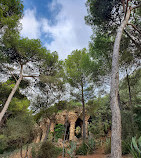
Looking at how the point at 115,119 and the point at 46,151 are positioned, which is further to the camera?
the point at 46,151

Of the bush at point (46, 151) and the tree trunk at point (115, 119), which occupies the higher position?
the tree trunk at point (115, 119)

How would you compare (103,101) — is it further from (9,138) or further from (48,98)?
(9,138)

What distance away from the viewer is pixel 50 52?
415 inches

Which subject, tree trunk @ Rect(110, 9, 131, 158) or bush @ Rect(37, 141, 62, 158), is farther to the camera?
bush @ Rect(37, 141, 62, 158)

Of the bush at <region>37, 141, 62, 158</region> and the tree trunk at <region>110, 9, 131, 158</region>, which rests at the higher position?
the tree trunk at <region>110, 9, 131, 158</region>

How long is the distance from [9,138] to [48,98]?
4.52 meters

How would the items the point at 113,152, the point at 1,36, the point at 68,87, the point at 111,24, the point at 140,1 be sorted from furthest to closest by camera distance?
the point at 68,87
the point at 1,36
the point at 111,24
the point at 140,1
the point at 113,152

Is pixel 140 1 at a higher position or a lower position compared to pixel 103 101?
higher

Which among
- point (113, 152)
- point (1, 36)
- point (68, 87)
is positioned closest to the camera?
point (113, 152)

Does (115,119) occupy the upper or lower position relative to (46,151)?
upper

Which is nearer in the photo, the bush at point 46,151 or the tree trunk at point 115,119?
the tree trunk at point 115,119

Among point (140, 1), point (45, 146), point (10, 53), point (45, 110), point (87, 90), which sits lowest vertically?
point (45, 146)

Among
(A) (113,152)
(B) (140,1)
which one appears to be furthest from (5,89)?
(B) (140,1)

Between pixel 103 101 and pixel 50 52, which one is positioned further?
pixel 103 101
